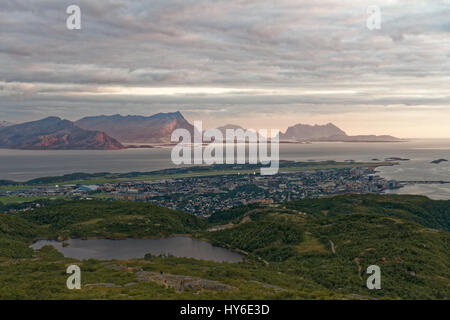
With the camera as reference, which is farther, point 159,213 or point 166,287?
point 159,213

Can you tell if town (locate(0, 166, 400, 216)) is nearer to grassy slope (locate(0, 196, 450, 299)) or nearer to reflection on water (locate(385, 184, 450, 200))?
reflection on water (locate(385, 184, 450, 200))

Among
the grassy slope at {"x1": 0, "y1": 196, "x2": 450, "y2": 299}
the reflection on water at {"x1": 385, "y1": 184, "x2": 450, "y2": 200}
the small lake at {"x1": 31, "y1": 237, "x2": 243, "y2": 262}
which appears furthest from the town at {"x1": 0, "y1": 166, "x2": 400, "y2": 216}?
the small lake at {"x1": 31, "y1": 237, "x2": 243, "y2": 262}

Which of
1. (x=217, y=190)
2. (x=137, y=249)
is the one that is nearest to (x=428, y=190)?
(x=217, y=190)

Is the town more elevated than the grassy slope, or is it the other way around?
the grassy slope

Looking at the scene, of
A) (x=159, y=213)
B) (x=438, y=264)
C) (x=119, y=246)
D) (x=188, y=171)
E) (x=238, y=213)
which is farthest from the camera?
(x=188, y=171)

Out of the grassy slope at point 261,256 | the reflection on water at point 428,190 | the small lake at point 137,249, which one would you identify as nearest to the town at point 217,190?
the reflection on water at point 428,190

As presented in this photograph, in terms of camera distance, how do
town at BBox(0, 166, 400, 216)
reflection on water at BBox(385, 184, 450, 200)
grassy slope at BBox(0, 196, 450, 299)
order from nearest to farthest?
grassy slope at BBox(0, 196, 450, 299)
town at BBox(0, 166, 400, 216)
reflection on water at BBox(385, 184, 450, 200)
